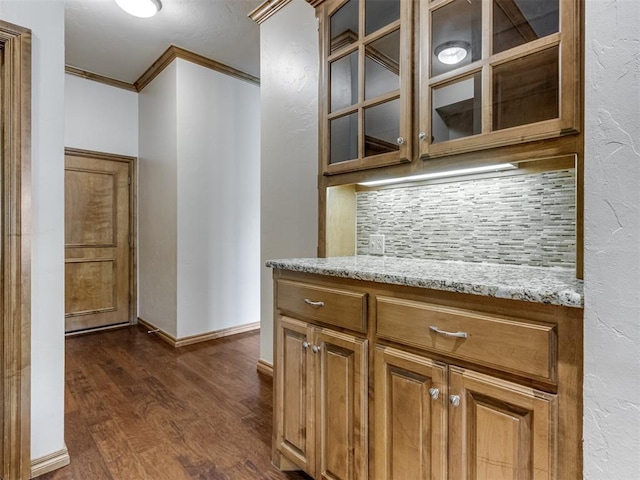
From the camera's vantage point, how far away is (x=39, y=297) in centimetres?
162

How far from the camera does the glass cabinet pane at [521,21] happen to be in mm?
1140

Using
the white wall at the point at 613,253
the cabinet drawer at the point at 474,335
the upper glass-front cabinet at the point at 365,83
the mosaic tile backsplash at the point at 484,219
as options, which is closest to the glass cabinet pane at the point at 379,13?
the upper glass-front cabinet at the point at 365,83

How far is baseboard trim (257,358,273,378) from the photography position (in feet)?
8.75

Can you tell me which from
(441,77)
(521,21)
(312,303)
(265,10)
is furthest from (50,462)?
(265,10)

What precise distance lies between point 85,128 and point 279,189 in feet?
8.93

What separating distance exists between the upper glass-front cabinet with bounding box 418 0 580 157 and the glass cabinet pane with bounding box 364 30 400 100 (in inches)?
5.4

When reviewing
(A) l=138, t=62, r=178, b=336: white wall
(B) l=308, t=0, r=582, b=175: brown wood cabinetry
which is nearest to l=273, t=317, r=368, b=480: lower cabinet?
(B) l=308, t=0, r=582, b=175: brown wood cabinetry

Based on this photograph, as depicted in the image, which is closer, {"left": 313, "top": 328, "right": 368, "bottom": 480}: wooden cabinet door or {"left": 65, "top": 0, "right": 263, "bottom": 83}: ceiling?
{"left": 313, "top": 328, "right": 368, "bottom": 480}: wooden cabinet door

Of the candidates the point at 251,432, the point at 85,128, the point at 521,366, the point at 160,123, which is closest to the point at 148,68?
the point at 160,123

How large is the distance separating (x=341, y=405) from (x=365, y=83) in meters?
1.44

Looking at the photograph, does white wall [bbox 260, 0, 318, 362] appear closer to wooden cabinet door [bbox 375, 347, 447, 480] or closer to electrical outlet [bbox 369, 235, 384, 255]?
electrical outlet [bbox 369, 235, 384, 255]

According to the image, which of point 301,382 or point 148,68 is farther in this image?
point 148,68

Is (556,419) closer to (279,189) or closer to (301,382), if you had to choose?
(301,382)

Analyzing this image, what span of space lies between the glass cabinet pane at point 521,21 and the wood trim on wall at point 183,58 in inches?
117
